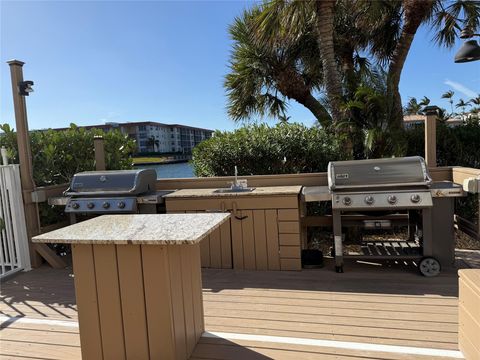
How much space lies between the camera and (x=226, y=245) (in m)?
3.71

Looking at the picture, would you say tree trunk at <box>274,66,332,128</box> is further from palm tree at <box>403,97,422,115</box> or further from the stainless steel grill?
the stainless steel grill

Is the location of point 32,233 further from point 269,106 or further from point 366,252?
point 269,106

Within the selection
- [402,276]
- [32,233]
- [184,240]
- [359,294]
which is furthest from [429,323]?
[32,233]

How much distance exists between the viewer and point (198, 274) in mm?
2148

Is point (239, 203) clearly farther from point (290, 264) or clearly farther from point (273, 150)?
point (273, 150)

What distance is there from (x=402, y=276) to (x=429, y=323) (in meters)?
1.01

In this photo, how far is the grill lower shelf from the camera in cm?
331

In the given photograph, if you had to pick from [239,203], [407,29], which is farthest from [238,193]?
[407,29]

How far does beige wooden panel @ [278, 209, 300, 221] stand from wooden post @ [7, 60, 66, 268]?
8.48 ft

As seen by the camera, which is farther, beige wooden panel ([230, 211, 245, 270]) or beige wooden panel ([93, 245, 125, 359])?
beige wooden panel ([230, 211, 245, 270])

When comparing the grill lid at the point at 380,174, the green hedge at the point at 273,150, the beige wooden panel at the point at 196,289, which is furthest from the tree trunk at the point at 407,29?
the beige wooden panel at the point at 196,289

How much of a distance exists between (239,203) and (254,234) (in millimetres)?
348

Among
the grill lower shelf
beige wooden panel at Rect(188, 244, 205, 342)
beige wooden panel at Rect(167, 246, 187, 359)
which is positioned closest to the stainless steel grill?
beige wooden panel at Rect(188, 244, 205, 342)

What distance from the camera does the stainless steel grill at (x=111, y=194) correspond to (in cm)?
386
